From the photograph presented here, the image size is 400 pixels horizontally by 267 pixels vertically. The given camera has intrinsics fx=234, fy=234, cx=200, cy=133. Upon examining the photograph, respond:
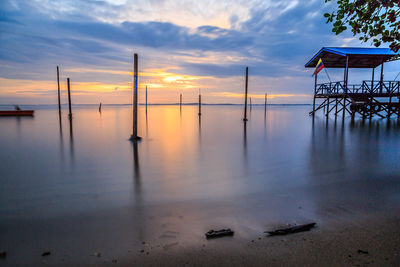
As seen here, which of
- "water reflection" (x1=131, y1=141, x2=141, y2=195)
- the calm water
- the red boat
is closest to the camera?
the calm water

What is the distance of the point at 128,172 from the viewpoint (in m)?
9.14

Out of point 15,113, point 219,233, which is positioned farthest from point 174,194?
point 15,113

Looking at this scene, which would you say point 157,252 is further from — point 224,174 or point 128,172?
point 128,172

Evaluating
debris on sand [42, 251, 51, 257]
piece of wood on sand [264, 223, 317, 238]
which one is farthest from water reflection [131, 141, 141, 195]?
piece of wood on sand [264, 223, 317, 238]

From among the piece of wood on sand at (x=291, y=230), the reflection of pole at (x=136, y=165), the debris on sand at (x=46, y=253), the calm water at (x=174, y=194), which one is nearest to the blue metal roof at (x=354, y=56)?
the calm water at (x=174, y=194)

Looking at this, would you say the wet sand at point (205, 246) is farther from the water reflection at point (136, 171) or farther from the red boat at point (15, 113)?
the red boat at point (15, 113)

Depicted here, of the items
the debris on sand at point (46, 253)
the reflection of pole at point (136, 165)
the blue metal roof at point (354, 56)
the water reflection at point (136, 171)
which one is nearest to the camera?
the debris on sand at point (46, 253)

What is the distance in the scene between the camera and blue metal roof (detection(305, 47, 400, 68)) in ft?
85.1

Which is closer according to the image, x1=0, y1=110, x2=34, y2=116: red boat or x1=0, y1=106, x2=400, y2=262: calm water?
x1=0, y1=106, x2=400, y2=262: calm water

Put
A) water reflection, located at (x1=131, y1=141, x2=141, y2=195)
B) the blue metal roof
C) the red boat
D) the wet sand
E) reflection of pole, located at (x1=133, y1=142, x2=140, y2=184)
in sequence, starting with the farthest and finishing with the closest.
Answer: the red boat → the blue metal roof → reflection of pole, located at (x1=133, y1=142, x2=140, y2=184) → water reflection, located at (x1=131, y1=141, x2=141, y2=195) → the wet sand

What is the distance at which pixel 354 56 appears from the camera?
26609 millimetres

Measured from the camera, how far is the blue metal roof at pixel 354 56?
85.1 ft

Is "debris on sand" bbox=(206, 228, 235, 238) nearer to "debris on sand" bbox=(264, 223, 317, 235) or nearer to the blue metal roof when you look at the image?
"debris on sand" bbox=(264, 223, 317, 235)

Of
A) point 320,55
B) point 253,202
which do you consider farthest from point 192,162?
point 320,55
